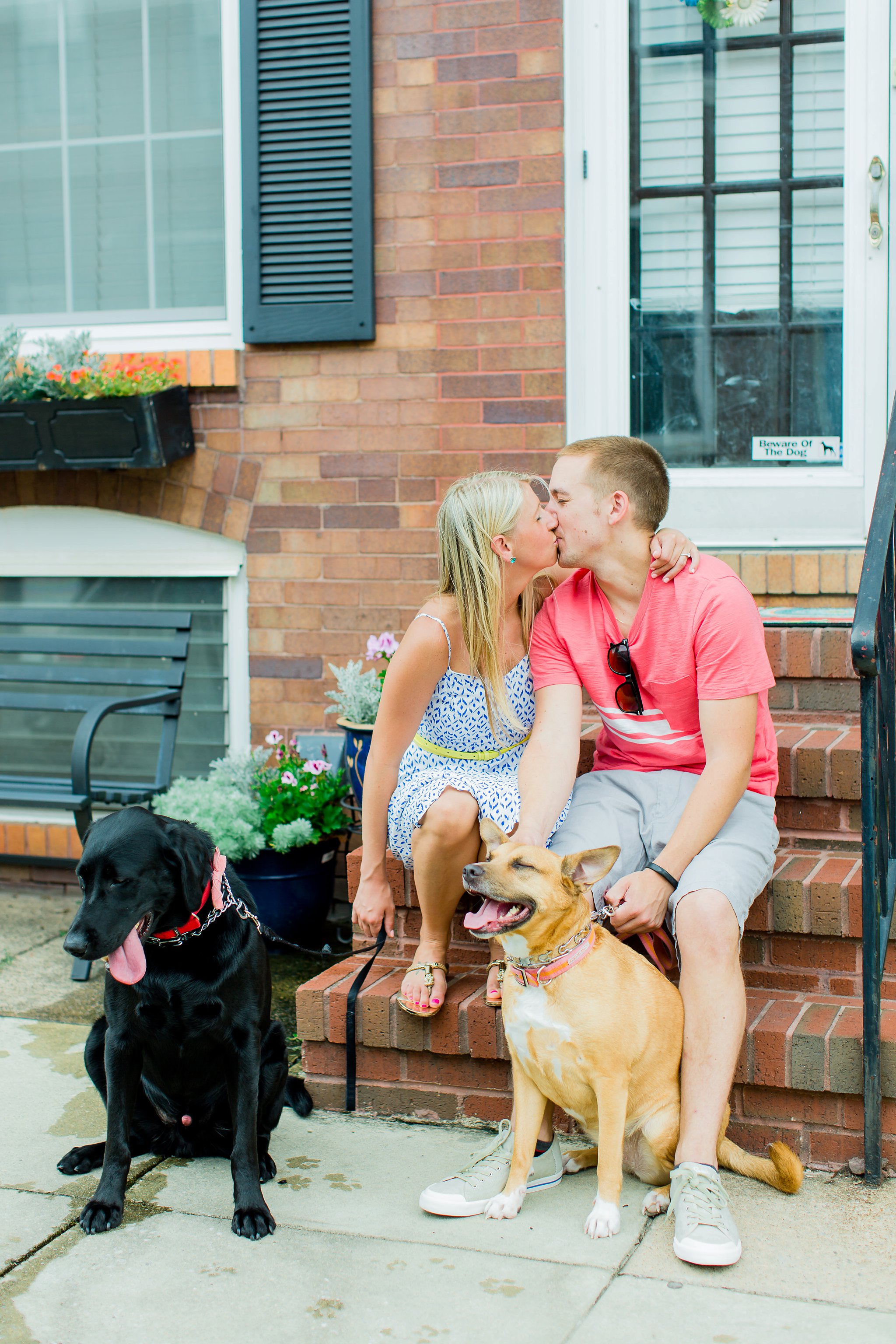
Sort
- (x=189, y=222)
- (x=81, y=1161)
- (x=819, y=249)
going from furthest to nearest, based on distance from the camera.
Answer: (x=189, y=222) < (x=819, y=249) < (x=81, y=1161)

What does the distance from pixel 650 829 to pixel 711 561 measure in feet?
2.08

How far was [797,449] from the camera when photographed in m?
4.30

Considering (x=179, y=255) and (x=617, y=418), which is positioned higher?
(x=179, y=255)

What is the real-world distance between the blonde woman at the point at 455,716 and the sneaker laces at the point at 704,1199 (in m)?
0.62

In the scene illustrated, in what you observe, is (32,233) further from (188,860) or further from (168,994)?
(168,994)

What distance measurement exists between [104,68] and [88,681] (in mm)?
2355

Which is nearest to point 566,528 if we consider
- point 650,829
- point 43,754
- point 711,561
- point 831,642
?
point 711,561

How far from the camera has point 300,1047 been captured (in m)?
3.47

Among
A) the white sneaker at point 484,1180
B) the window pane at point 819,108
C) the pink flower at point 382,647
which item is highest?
the window pane at point 819,108

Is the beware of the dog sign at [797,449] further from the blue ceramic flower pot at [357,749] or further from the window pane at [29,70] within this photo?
the window pane at [29,70]

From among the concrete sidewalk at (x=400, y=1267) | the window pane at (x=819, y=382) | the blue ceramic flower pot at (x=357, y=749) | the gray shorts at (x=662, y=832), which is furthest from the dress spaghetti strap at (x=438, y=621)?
the window pane at (x=819, y=382)

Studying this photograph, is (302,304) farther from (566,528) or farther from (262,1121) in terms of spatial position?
(262,1121)

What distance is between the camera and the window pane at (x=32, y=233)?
4945 mm

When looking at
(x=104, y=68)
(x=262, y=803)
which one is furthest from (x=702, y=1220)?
(x=104, y=68)
